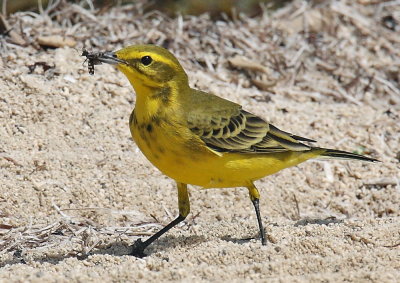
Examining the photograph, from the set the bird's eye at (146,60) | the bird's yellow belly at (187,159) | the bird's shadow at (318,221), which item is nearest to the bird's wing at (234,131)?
the bird's yellow belly at (187,159)

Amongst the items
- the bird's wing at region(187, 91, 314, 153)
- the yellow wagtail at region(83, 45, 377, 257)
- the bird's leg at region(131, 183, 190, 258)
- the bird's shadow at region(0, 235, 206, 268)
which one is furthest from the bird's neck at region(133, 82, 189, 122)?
the bird's shadow at region(0, 235, 206, 268)

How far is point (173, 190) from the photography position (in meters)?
7.06

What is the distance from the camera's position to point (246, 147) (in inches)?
231

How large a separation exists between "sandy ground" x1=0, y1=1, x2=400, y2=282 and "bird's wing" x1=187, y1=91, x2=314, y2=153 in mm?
649

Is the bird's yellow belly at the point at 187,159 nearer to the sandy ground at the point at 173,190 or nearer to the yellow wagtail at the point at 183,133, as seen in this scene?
the yellow wagtail at the point at 183,133

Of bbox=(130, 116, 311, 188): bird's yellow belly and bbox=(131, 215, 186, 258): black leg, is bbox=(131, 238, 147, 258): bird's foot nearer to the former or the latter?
bbox=(131, 215, 186, 258): black leg

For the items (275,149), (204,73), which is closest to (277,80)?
(204,73)

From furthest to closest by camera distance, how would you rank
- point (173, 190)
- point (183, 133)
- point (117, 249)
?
point (173, 190)
point (117, 249)
point (183, 133)

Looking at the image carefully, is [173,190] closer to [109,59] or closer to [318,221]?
[318,221]

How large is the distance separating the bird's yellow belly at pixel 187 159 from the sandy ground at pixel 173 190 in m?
0.48

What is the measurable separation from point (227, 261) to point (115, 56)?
5.17ft

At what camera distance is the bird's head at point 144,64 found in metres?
5.36

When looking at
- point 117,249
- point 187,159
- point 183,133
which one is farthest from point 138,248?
point 183,133

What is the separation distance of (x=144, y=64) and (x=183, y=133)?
1.79ft
